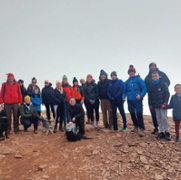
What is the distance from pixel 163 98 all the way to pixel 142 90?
32.5 inches

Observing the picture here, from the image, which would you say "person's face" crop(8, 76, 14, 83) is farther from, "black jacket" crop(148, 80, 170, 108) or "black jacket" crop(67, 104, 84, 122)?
"black jacket" crop(148, 80, 170, 108)

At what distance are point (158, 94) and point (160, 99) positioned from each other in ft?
0.66

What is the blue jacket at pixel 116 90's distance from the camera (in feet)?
21.7

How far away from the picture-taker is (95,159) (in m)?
4.67

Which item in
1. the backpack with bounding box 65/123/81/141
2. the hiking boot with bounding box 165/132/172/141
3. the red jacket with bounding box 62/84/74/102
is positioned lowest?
the hiking boot with bounding box 165/132/172/141

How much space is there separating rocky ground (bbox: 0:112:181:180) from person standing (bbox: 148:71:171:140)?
63 cm

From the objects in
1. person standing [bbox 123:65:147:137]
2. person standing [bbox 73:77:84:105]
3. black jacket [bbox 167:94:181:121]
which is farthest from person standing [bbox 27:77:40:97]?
black jacket [bbox 167:94:181:121]

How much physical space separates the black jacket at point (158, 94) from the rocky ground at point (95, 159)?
140 cm

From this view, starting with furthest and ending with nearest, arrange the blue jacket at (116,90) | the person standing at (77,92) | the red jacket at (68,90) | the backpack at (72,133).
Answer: the person standing at (77,92) < the red jacket at (68,90) < the blue jacket at (116,90) < the backpack at (72,133)

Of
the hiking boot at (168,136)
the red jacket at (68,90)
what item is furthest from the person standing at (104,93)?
the hiking boot at (168,136)

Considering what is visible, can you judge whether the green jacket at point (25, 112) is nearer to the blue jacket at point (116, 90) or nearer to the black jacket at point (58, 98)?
the black jacket at point (58, 98)

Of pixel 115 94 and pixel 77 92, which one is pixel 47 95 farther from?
pixel 115 94

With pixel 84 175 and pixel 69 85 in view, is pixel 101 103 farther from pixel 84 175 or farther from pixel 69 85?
pixel 84 175

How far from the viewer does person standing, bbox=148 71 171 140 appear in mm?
5652
